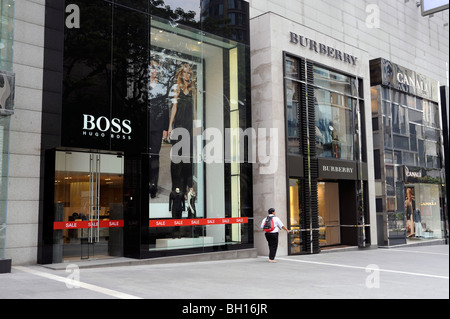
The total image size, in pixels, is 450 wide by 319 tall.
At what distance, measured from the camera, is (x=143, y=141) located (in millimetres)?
13906

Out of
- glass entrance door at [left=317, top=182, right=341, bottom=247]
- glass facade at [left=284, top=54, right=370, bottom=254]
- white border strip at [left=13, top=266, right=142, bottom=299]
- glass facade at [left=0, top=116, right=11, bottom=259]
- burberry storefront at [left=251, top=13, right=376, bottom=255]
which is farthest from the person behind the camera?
glass entrance door at [left=317, top=182, right=341, bottom=247]

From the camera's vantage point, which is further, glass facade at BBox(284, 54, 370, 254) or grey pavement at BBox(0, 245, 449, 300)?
glass facade at BBox(284, 54, 370, 254)

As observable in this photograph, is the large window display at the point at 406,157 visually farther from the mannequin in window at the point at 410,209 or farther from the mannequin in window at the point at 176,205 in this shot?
the mannequin in window at the point at 176,205

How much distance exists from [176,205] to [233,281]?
502cm

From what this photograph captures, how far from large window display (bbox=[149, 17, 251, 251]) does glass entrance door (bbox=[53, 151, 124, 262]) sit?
4.35 ft

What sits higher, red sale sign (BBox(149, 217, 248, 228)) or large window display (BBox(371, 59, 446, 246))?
large window display (BBox(371, 59, 446, 246))

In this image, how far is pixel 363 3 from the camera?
25344 mm

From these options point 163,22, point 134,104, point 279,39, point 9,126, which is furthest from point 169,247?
point 279,39

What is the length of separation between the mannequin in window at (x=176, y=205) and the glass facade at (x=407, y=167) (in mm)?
11598

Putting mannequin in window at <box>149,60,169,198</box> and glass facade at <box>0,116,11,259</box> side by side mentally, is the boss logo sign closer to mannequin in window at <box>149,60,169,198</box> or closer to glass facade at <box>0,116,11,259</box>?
mannequin in window at <box>149,60,169,198</box>

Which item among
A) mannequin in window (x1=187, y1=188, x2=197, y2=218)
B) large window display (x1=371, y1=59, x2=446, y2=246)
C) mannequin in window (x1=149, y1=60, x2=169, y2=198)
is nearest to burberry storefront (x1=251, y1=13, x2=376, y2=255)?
large window display (x1=371, y1=59, x2=446, y2=246)

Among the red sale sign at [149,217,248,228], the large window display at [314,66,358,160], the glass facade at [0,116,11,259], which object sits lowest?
the red sale sign at [149,217,248,228]

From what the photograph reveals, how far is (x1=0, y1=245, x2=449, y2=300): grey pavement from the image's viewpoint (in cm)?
819

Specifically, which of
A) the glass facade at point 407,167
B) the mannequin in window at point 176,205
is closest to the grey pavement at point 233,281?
the mannequin in window at point 176,205
